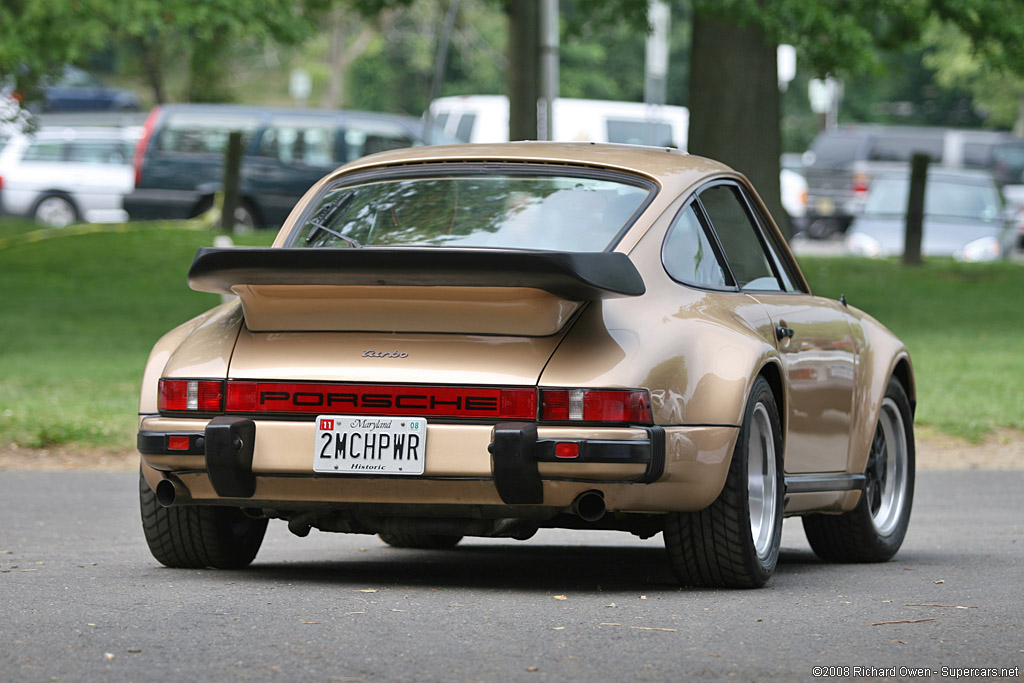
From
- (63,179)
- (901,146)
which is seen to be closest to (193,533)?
(63,179)

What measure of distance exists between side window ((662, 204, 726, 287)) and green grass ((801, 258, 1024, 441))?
6.59 metres

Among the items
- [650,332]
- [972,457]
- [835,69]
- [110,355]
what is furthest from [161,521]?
[835,69]

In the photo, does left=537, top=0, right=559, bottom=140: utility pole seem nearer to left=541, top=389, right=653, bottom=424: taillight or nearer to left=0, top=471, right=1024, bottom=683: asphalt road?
left=0, top=471, right=1024, bottom=683: asphalt road

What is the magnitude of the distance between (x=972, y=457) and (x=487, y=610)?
7.40 meters

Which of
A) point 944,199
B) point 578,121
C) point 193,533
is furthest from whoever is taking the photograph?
point 578,121

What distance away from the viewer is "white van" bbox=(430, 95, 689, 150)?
36.4 meters

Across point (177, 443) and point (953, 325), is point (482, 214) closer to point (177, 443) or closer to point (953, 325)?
point (177, 443)

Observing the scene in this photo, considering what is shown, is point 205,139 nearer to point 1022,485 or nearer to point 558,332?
point 1022,485

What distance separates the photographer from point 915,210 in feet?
79.1

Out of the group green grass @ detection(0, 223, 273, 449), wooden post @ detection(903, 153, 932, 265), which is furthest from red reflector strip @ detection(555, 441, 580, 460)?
wooden post @ detection(903, 153, 932, 265)

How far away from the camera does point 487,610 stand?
17.7 ft

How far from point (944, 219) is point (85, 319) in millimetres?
14787

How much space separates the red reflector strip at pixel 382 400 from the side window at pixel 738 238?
4.60ft

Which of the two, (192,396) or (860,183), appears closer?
(192,396)
